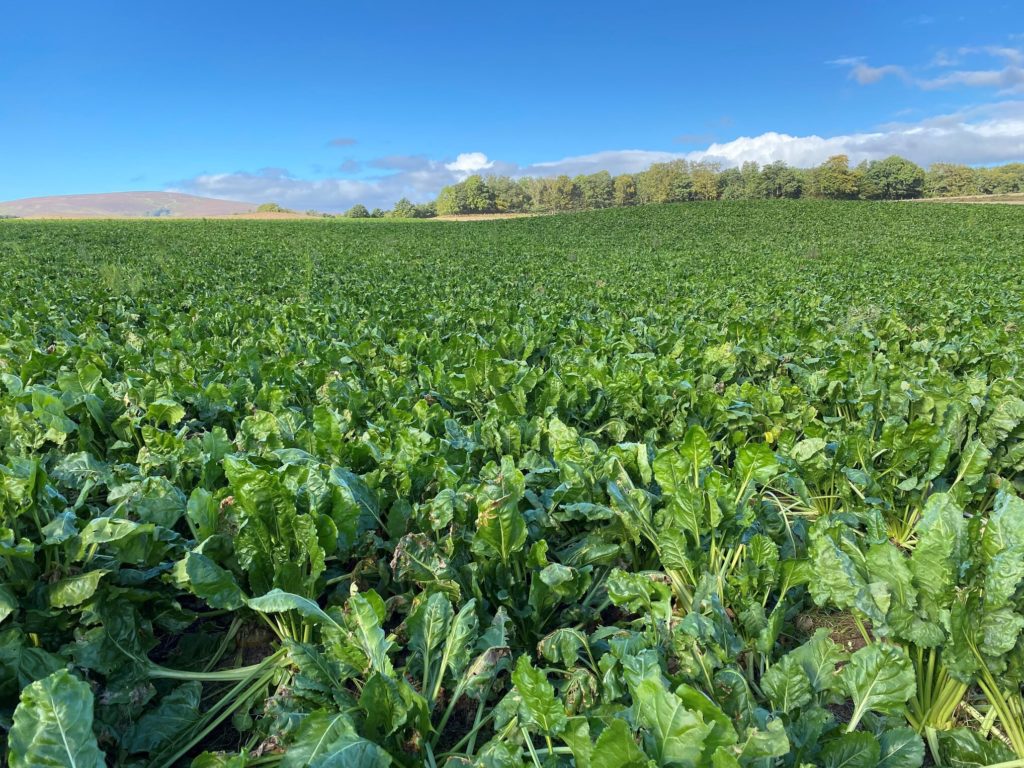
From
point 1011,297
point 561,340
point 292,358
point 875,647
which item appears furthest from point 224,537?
point 1011,297

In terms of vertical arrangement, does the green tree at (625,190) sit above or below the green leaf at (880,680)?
above

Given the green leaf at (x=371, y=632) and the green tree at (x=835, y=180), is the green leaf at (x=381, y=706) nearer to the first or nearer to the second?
the green leaf at (x=371, y=632)

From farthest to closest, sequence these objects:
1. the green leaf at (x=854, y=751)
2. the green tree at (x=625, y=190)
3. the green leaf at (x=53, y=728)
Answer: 1. the green tree at (x=625, y=190)
2. the green leaf at (x=854, y=751)
3. the green leaf at (x=53, y=728)

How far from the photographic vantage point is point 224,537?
2.37 meters

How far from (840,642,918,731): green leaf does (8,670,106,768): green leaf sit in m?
2.25

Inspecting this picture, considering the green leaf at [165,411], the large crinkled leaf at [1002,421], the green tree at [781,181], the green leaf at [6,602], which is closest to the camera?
the green leaf at [6,602]

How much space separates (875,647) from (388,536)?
2136 mm

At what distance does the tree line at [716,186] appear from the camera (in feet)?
267


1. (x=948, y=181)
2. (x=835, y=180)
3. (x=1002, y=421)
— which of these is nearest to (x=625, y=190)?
(x=835, y=180)

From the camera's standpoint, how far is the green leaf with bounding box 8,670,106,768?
1.48 m

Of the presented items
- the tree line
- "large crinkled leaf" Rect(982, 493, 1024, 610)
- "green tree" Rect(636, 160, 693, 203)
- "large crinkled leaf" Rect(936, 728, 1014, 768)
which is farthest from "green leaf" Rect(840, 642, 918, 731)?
"green tree" Rect(636, 160, 693, 203)

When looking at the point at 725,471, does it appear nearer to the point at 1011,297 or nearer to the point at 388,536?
the point at 388,536

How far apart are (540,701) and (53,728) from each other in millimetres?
1343

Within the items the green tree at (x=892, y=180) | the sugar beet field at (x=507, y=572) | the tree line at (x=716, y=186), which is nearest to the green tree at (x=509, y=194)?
the tree line at (x=716, y=186)
